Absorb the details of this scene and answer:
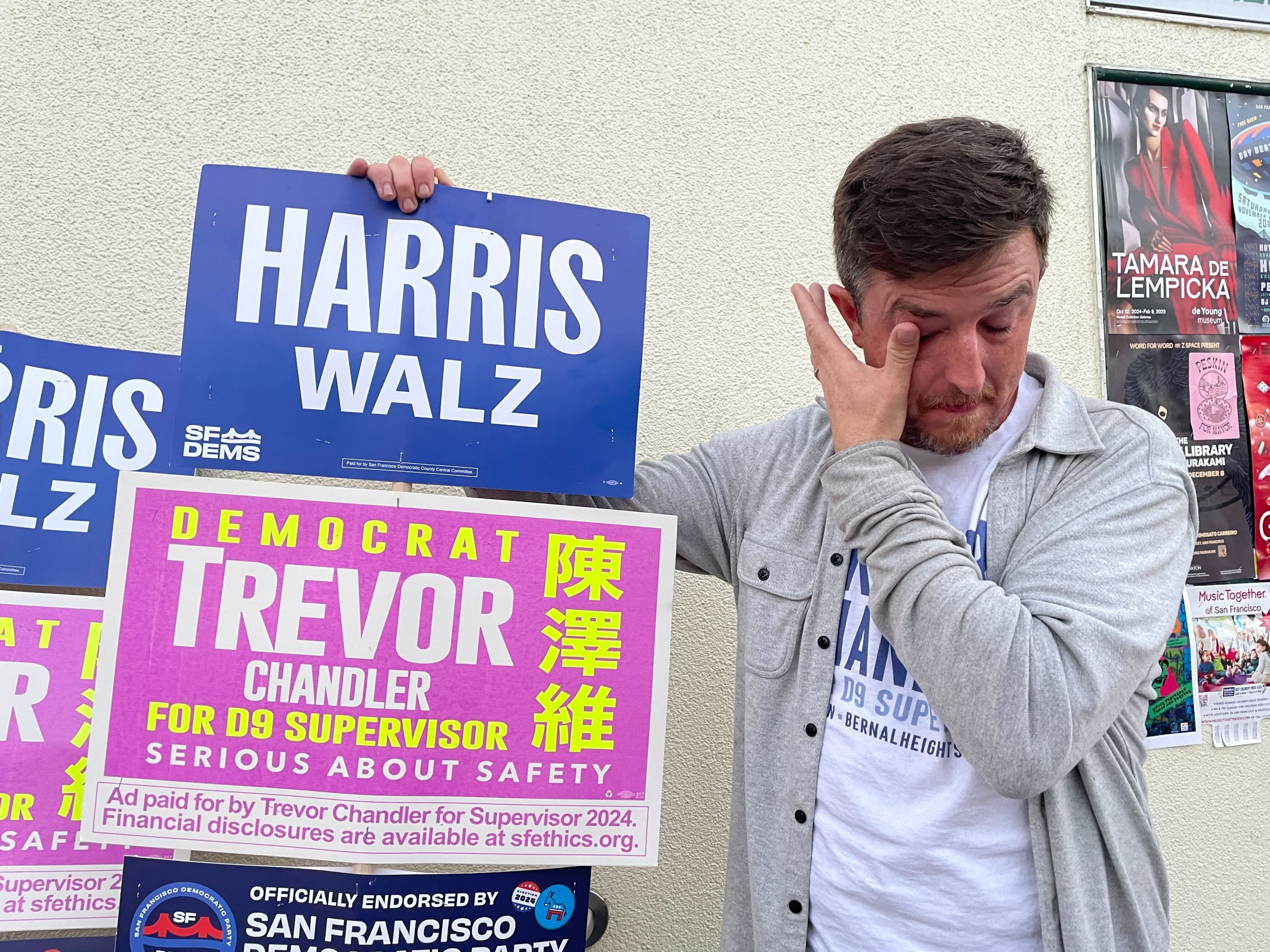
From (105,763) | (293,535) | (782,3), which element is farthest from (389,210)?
(782,3)

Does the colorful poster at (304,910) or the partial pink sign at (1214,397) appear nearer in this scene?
the colorful poster at (304,910)

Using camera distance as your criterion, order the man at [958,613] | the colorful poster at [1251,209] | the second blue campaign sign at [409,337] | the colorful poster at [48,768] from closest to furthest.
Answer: the man at [958,613]
the second blue campaign sign at [409,337]
the colorful poster at [48,768]
the colorful poster at [1251,209]

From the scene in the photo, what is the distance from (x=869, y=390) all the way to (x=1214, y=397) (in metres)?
1.49

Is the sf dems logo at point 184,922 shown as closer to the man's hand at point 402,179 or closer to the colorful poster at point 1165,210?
the man's hand at point 402,179

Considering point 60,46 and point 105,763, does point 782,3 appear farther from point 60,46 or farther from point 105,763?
point 105,763

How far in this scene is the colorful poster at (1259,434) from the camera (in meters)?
2.08

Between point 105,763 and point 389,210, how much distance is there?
33.1 inches

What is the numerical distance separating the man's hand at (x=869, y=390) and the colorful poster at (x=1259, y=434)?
4.94 ft

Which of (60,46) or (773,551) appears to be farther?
(60,46)

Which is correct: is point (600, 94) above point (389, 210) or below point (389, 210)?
above

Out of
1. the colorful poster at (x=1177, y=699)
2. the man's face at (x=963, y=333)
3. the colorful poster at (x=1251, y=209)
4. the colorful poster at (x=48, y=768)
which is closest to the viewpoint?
the man's face at (x=963, y=333)

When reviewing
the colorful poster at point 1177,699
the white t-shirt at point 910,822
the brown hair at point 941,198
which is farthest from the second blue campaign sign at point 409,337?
the colorful poster at point 1177,699

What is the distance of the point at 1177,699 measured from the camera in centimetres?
202

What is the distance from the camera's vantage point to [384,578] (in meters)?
1.18
